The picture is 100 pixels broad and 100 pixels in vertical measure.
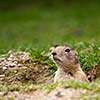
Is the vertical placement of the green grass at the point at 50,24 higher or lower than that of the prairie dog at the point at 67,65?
higher

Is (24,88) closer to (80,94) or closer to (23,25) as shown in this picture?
(80,94)

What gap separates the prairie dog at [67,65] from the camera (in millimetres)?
8344

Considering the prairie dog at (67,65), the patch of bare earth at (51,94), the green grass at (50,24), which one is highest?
the green grass at (50,24)

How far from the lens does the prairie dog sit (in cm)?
834

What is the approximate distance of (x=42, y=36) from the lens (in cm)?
1930

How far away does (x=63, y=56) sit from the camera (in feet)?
27.5

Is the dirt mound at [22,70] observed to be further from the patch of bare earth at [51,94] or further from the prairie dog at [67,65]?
the patch of bare earth at [51,94]

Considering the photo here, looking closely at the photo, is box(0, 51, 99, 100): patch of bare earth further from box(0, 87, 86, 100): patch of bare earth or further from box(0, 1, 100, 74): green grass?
box(0, 1, 100, 74): green grass

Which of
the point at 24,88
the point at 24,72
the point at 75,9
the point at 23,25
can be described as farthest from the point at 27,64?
the point at 75,9

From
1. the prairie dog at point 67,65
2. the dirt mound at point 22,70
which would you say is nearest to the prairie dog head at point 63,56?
the prairie dog at point 67,65

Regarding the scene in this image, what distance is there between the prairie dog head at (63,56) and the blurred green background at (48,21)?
7876 mm

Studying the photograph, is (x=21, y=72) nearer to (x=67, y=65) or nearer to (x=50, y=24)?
(x=67, y=65)

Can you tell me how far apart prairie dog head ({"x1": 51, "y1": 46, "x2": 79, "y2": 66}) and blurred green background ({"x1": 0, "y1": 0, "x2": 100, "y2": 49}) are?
7876 mm

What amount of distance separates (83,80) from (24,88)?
44.1 inches
